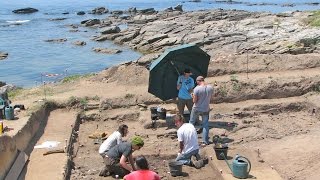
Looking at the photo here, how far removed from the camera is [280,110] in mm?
17172

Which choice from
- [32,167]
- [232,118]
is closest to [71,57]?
[232,118]

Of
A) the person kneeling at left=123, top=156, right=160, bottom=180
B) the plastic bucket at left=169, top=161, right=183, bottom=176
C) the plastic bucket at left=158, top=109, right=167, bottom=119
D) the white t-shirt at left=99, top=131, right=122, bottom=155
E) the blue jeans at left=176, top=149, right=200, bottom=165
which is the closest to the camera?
the person kneeling at left=123, top=156, right=160, bottom=180

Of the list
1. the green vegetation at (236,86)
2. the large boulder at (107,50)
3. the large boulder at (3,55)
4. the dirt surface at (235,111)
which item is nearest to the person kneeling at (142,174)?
the dirt surface at (235,111)

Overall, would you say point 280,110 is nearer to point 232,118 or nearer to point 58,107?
point 232,118

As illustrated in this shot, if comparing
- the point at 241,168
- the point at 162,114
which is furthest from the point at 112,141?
the point at 162,114

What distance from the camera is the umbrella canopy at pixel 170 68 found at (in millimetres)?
15734

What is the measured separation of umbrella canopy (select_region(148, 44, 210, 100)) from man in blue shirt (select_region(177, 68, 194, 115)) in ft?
2.55

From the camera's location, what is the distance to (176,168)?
1180 cm

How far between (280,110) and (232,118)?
1827 millimetres

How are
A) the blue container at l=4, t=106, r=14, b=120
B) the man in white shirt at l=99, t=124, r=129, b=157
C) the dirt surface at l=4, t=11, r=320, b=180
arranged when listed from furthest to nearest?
the blue container at l=4, t=106, r=14, b=120
the dirt surface at l=4, t=11, r=320, b=180
the man in white shirt at l=99, t=124, r=129, b=157

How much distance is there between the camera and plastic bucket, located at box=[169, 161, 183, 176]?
11773 millimetres

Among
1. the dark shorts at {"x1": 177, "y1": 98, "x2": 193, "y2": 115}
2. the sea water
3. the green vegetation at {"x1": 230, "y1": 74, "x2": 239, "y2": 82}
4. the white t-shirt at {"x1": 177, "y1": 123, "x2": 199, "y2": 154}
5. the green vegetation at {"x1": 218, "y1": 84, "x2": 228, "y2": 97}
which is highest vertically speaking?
the white t-shirt at {"x1": 177, "y1": 123, "x2": 199, "y2": 154}

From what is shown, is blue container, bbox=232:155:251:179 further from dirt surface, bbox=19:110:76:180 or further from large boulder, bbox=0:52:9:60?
large boulder, bbox=0:52:9:60

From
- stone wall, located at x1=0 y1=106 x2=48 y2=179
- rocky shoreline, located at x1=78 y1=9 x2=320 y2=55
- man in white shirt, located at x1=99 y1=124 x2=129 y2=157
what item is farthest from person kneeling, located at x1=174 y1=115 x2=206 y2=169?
rocky shoreline, located at x1=78 y1=9 x2=320 y2=55
